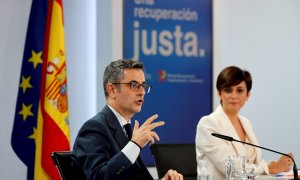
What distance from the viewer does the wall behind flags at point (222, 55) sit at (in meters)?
4.39

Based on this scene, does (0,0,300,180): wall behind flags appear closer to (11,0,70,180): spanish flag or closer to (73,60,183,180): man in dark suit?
(11,0,70,180): spanish flag

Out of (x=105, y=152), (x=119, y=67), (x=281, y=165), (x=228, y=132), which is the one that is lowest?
(x=281, y=165)

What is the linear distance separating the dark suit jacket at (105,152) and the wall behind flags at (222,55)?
2089 mm

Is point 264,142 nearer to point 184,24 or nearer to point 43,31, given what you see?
point 184,24

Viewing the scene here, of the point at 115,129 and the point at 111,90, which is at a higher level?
→ the point at 111,90

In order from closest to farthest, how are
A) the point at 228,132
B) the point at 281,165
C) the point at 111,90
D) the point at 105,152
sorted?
the point at 105,152 → the point at 111,90 → the point at 281,165 → the point at 228,132

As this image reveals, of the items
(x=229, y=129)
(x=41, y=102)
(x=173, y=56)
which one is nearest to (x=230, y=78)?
(x=229, y=129)

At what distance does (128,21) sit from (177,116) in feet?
3.21

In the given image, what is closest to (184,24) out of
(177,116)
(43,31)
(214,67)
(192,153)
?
(214,67)

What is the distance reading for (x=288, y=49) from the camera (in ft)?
17.9

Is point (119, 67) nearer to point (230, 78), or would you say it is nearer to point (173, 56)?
point (230, 78)

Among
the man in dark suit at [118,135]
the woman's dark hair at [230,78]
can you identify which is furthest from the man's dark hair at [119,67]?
the woman's dark hair at [230,78]

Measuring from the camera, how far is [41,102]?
4.13 meters

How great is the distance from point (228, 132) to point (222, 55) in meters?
1.66
